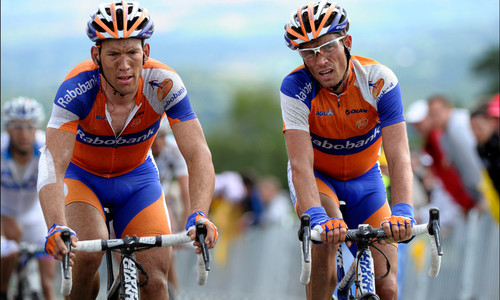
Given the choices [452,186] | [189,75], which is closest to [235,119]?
[189,75]

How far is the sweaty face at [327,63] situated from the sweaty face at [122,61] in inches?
52.2

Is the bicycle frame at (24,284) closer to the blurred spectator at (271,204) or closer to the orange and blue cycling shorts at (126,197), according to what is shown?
the orange and blue cycling shorts at (126,197)

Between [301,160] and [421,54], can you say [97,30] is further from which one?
[421,54]

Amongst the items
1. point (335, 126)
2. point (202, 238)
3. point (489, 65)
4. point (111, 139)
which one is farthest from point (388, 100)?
point (489, 65)

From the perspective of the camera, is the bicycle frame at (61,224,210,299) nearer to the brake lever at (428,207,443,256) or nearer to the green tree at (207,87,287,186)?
the brake lever at (428,207,443,256)

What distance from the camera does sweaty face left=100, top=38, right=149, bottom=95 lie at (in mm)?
6352

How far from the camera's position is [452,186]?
1145 centimetres

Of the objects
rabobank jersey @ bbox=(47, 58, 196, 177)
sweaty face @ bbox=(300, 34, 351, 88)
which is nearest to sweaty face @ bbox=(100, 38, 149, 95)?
rabobank jersey @ bbox=(47, 58, 196, 177)

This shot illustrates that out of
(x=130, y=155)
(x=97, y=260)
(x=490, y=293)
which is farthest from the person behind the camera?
(x=490, y=293)

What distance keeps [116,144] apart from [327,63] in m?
1.86

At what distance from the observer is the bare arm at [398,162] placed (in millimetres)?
6406

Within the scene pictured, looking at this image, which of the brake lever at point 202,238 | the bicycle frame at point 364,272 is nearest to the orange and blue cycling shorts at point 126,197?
the brake lever at point 202,238

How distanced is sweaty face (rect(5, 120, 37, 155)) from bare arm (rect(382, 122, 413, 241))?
19.3ft

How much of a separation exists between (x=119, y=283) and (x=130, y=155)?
1318 mm
